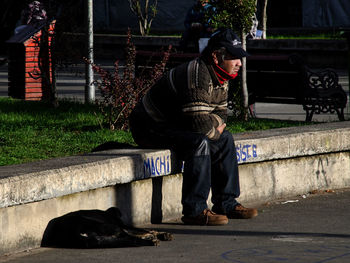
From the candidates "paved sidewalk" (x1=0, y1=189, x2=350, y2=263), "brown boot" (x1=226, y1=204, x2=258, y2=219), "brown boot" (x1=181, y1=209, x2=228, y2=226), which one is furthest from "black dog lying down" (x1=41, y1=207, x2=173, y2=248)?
"brown boot" (x1=226, y1=204, x2=258, y2=219)

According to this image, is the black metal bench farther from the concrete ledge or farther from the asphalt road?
the concrete ledge

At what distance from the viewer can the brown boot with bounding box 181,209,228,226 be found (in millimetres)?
5703

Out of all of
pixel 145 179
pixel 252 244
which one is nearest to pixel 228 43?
pixel 145 179

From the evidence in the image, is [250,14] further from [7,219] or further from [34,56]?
[7,219]

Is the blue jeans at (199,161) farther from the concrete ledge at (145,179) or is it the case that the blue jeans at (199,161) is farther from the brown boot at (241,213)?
the concrete ledge at (145,179)

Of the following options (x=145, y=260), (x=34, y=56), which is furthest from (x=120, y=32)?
(x=145, y=260)

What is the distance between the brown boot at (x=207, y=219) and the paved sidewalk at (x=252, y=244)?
0.11ft

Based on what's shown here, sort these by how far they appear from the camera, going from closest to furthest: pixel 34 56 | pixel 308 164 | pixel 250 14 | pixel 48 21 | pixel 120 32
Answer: pixel 308 164 → pixel 250 14 → pixel 48 21 → pixel 34 56 → pixel 120 32

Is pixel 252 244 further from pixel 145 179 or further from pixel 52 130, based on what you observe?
pixel 52 130

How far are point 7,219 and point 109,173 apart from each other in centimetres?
80

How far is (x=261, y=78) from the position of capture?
10.8 metres

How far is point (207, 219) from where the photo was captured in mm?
5703

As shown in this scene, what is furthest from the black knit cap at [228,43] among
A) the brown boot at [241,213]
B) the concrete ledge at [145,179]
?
the brown boot at [241,213]

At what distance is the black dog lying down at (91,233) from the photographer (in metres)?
5.09
